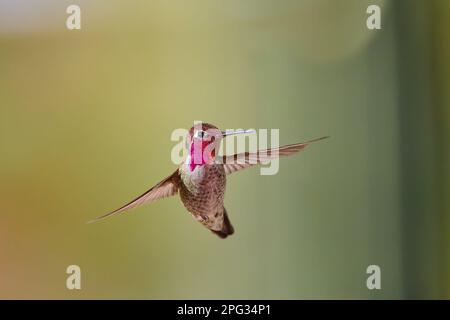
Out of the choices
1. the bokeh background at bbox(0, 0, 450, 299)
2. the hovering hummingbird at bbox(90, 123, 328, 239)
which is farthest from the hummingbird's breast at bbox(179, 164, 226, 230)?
the bokeh background at bbox(0, 0, 450, 299)

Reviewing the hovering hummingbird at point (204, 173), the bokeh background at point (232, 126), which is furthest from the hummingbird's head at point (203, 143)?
the bokeh background at point (232, 126)

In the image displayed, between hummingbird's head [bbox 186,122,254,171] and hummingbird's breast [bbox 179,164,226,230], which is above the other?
hummingbird's head [bbox 186,122,254,171]

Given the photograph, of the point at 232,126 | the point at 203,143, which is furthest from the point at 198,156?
the point at 232,126

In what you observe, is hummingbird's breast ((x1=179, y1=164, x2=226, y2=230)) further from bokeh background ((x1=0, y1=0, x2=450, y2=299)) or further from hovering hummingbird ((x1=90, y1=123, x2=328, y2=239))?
bokeh background ((x1=0, y1=0, x2=450, y2=299))

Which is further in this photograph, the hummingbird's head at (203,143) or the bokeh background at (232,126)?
the bokeh background at (232,126)

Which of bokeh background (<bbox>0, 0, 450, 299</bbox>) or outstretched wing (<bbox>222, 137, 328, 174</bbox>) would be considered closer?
outstretched wing (<bbox>222, 137, 328, 174</bbox>)

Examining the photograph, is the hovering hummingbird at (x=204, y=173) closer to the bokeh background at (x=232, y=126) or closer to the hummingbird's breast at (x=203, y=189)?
the hummingbird's breast at (x=203, y=189)

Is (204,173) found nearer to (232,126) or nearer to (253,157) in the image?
(253,157)
